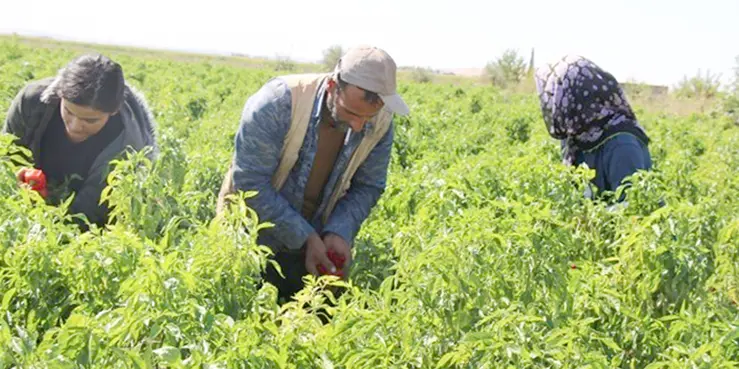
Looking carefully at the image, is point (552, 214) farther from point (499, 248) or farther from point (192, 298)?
point (192, 298)

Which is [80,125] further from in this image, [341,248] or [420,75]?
[420,75]

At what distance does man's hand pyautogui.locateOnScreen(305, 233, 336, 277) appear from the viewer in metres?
3.53

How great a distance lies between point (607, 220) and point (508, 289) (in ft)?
3.34

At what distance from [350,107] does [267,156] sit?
407 mm

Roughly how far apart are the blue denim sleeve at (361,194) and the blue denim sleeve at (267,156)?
0.21m

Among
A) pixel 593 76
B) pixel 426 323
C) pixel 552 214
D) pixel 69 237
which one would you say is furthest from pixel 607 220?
pixel 69 237

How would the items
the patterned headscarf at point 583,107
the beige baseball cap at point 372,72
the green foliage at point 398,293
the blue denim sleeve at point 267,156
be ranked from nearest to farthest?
the green foliage at point 398,293 → the beige baseball cap at point 372,72 → the blue denim sleeve at point 267,156 → the patterned headscarf at point 583,107

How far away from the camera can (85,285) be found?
262 centimetres

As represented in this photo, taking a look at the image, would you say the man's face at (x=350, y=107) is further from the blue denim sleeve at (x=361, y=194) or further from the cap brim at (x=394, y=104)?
the blue denim sleeve at (x=361, y=194)

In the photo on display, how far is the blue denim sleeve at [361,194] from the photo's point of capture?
146 inches

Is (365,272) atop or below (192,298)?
below

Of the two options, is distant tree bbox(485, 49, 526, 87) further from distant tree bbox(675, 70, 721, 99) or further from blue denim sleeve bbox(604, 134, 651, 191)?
blue denim sleeve bbox(604, 134, 651, 191)

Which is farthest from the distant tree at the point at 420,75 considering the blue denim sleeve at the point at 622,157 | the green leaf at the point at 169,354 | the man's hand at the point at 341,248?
the green leaf at the point at 169,354

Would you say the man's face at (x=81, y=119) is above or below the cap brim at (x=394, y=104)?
below
